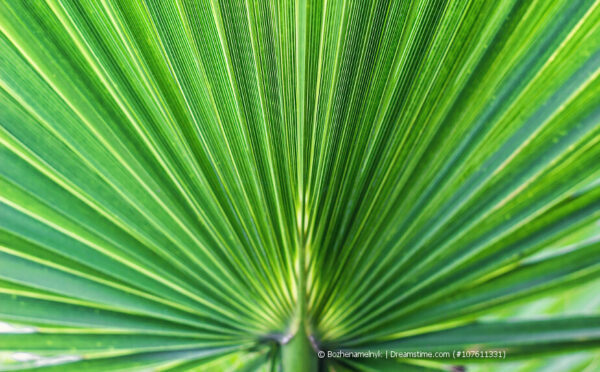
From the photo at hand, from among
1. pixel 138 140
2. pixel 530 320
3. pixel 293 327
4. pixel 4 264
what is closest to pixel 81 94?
pixel 138 140

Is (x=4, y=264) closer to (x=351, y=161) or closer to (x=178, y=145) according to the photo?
(x=178, y=145)

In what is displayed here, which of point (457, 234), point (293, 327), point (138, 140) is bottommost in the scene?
point (293, 327)

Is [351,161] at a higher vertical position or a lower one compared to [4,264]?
higher

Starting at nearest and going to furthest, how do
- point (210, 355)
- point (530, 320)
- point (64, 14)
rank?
point (64, 14)
point (530, 320)
point (210, 355)

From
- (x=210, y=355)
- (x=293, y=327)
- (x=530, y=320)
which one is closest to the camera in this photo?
(x=530, y=320)

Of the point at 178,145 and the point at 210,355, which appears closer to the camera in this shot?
the point at 178,145

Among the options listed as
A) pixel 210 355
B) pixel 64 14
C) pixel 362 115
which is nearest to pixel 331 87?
pixel 362 115
